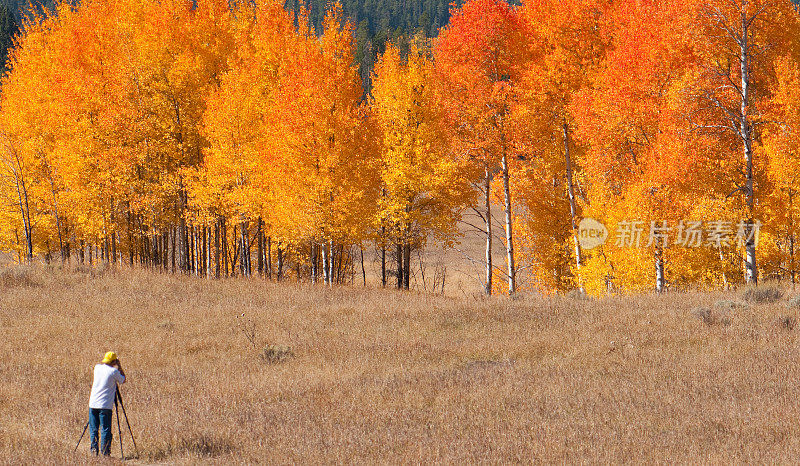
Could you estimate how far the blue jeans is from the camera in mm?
9773

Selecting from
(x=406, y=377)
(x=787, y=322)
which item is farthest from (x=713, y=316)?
(x=406, y=377)

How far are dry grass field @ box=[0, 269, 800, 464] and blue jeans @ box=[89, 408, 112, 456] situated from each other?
291mm

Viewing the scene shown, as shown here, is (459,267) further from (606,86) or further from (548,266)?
(606,86)

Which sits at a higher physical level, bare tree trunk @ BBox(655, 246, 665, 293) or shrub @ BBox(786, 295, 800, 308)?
bare tree trunk @ BBox(655, 246, 665, 293)

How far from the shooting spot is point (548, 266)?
28.8 m

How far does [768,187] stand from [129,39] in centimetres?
2473

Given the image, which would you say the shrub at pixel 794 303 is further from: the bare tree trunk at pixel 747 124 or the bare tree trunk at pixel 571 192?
the bare tree trunk at pixel 571 192

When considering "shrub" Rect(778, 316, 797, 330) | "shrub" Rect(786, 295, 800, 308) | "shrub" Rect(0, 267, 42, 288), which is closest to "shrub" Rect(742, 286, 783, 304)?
"shrub" Rect(786, 295, 800, 308)

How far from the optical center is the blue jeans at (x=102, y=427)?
32.1 ft

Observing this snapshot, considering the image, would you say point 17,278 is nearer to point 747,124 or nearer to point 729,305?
point 729,305

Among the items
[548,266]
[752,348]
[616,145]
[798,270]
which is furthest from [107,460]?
[798,270]

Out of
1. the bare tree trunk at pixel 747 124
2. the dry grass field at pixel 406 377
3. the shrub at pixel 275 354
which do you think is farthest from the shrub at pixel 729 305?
the shrub at pixel 275 354

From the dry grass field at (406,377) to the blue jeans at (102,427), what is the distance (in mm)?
291

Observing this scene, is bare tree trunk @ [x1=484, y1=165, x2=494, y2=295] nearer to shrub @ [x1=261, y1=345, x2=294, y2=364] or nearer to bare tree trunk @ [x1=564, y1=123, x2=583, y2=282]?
bare tree trunk @ [x1=564, y1=123, x2=583, y2=282]
